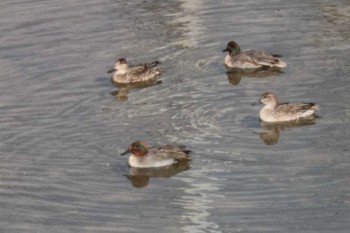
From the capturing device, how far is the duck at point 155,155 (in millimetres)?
17672

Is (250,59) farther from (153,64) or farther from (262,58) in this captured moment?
(153,64)

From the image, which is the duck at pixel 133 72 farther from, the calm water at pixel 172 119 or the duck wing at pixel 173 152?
the duck wing at pixel 173 152

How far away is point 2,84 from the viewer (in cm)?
2234

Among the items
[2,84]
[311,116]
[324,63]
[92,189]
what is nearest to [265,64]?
[324,63]

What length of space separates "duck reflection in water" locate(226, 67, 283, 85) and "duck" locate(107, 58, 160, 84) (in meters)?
1.45

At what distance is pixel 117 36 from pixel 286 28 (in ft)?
11.9

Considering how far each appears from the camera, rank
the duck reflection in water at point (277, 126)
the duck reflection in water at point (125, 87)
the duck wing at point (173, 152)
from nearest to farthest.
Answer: the duck wing at point (173, 152), the duck reflection in water at point (277, 126), the duck reflection in water at point (125, 87)

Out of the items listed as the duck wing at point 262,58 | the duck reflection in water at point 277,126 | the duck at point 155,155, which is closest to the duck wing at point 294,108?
the duck reflection in water at point 277,126

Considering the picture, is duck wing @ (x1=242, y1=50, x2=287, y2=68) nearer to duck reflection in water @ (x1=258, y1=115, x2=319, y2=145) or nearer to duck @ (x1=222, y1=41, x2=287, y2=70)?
duck @ (x1=222, y1=41, x2=287, y2=70)

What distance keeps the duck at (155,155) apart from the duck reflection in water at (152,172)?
6 cm

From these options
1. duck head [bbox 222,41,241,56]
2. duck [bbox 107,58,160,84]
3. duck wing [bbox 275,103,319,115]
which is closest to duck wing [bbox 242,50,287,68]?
duck head [bbox 222,41,241,56]

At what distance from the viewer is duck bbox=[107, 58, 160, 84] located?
2252cm

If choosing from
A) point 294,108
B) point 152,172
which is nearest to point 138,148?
point 152,172

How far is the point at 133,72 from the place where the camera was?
22625 millimetres
